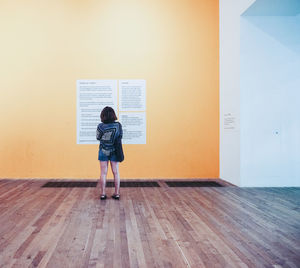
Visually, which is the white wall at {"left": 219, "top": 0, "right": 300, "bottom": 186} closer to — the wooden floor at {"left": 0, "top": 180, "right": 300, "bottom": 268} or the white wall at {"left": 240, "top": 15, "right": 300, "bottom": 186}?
the white wall at {"left": 240, "top": 15, "right": 300, "bottom": 186}

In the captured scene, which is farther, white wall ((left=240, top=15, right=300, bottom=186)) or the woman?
white wall ((left=240, top=15, right=300, bottom=186))

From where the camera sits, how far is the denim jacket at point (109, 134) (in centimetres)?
324

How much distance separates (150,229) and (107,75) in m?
3.59

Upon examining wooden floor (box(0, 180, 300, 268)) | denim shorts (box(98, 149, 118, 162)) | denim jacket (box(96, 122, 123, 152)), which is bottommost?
wooden floor (box(0, 180, 300, 268))

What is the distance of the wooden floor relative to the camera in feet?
5.67

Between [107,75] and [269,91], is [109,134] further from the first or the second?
[269,91]

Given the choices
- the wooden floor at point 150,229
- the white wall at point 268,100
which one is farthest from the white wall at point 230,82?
the wooden floor at point 150,229

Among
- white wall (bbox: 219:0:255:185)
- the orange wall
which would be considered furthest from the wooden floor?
the orange wall

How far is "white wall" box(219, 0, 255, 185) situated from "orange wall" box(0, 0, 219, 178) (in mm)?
201

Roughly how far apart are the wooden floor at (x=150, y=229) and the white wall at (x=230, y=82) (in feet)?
3.09

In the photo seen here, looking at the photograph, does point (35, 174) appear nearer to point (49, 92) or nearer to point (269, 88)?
point (49, 92)

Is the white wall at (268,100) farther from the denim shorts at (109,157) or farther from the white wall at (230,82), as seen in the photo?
the denim shorts at (109,157)

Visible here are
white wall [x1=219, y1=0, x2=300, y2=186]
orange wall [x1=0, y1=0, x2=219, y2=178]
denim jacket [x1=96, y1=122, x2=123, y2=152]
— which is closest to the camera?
denim jacket [x1=96, y1=122, x2=123, y2=152]

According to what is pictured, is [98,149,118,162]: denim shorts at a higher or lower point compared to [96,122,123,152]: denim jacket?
lower
